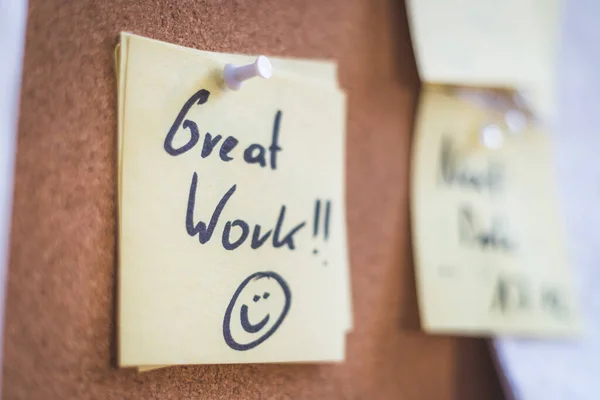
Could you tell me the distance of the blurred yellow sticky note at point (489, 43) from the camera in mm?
374

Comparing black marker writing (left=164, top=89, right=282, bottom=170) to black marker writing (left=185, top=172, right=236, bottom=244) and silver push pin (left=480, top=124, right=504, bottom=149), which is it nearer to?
black marker writing (left=185, top=172, right=236, bottom=244)

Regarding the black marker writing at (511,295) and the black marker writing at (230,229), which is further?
the black marker writing at (511,295)

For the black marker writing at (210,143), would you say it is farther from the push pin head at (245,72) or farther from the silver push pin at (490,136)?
the silver push pin at (490,136)

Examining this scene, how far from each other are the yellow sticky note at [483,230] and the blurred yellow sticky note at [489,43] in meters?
0.02

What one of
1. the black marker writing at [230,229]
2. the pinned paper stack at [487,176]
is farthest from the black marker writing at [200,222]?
the pinned paper stack at [487,176]

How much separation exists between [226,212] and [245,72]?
71 millimetres

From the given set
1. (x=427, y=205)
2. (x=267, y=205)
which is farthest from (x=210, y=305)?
(x=427, y=205)

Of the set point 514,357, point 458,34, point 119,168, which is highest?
point 458,34

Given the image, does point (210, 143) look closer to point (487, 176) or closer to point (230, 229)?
point (230, 229)

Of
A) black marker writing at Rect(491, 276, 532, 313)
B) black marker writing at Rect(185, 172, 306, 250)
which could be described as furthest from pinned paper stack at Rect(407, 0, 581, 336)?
black marker writing at Rect(185, 172, 306, 250)

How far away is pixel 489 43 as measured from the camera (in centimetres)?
40

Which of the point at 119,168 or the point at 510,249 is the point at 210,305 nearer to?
the point at 119,168

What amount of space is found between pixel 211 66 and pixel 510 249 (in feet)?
0.89

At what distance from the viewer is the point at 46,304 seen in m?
0.22
